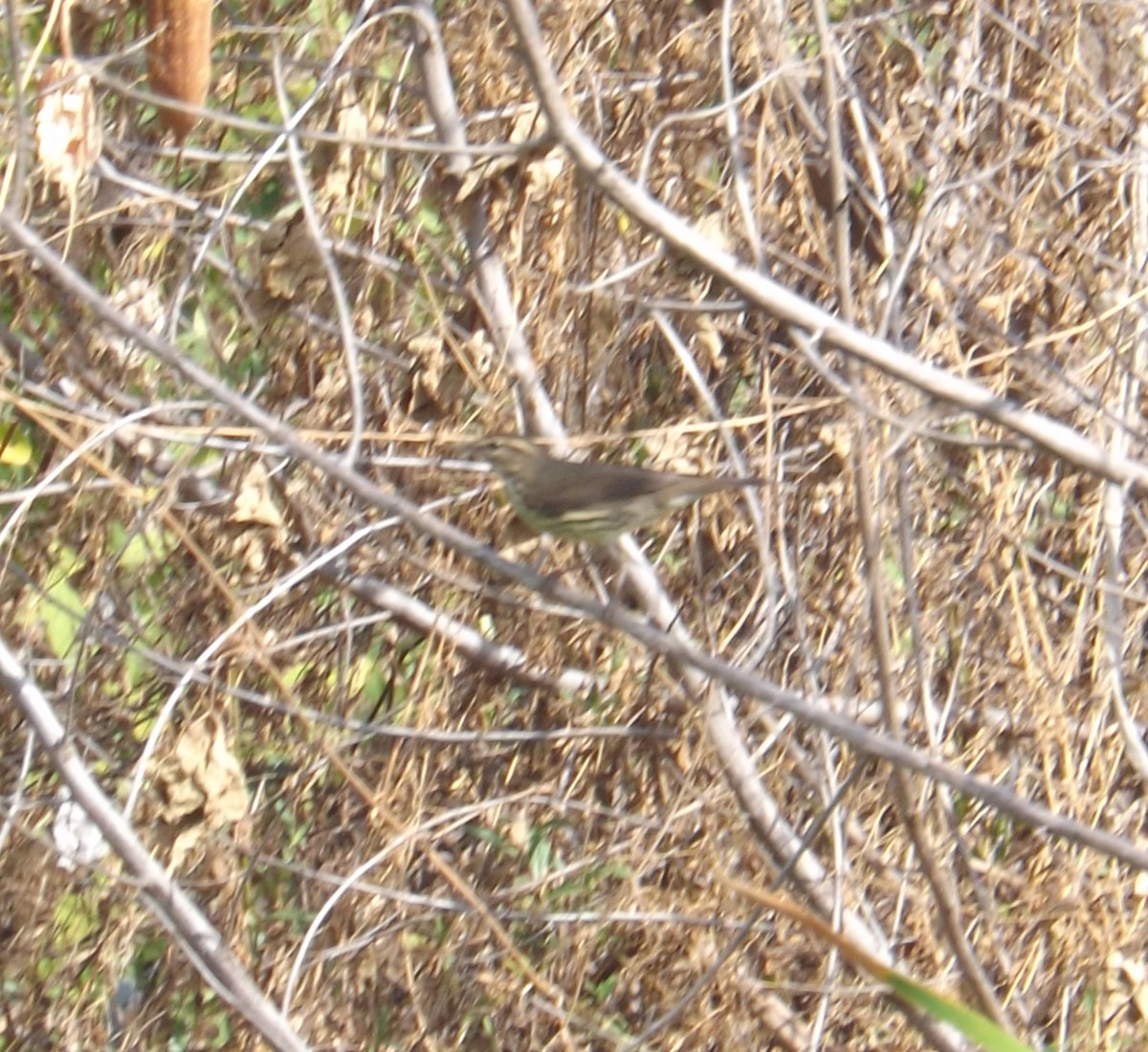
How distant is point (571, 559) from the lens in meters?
4.05

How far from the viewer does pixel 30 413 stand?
3.31 meters

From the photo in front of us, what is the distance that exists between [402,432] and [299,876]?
1.15 metres

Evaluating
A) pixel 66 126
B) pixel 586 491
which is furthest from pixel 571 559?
pixel 66 126

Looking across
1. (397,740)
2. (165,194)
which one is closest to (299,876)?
(397,740)

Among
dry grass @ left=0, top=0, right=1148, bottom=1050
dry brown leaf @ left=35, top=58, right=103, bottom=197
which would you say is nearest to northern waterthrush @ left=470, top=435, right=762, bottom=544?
dry grass @ left=0, top=0, right=1148, bottom=1050

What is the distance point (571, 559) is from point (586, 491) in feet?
1.55

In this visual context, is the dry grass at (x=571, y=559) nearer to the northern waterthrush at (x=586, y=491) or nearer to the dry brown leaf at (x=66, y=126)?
the northern waterthrush at (x=586, y=491)

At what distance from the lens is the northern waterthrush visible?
358cm

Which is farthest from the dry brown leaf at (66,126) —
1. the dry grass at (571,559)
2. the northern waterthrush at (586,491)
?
the northern waterthrush at (586,491)

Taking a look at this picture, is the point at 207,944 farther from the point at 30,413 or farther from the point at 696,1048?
the point at 696,1048

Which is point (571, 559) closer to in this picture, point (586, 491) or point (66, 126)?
point (586, 491)

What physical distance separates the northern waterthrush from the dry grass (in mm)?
140

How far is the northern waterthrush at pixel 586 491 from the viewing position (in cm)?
358

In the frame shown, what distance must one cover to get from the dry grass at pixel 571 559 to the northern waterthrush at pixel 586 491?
5.5 inches
